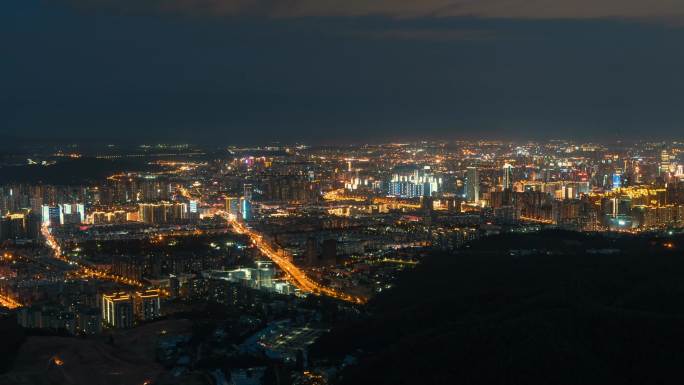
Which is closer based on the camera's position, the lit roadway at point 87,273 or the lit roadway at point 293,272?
the lit roadway at point 293,272

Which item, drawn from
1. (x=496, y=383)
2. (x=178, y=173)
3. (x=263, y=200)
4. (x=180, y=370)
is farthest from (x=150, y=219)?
(x=496, y=383)

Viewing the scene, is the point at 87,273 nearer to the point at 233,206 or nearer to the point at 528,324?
the point at 528,324

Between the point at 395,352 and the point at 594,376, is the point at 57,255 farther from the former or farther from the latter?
the point at 594,376

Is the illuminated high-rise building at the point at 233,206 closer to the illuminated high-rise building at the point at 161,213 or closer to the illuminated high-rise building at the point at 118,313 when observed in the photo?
the illuminated high-rise building at the point at 161,213

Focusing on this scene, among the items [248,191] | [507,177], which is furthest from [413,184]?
[248,191]

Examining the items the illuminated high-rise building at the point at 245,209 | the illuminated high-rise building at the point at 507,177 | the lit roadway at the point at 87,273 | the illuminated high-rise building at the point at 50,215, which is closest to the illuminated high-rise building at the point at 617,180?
the illuminated high-rise building at the point at 507,177

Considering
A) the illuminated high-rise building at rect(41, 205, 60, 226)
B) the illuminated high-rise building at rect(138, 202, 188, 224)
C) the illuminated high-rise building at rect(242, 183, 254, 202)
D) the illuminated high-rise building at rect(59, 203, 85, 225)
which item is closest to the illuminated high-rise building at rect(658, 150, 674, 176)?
the illuminated high-rise building at rect(242, 183, 254, 202)

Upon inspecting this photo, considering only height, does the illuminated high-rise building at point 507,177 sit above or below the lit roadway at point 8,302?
above

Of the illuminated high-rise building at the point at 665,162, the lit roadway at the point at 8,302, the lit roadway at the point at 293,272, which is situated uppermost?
the illuminated high-rise building at the point at 665,162
